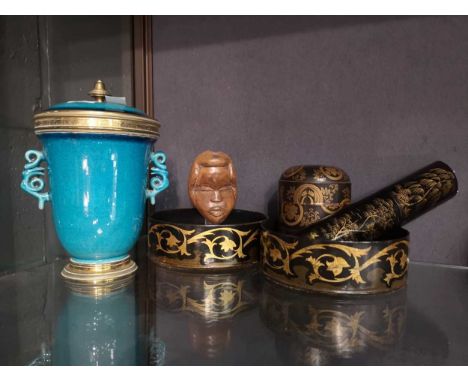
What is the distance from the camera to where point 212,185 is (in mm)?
723

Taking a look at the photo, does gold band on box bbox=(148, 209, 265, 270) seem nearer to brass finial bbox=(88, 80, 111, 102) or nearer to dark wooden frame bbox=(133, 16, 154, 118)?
brass finial bbox=(88, 80, 111, 102)

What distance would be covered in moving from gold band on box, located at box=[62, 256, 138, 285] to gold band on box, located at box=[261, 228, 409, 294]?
1.04 ft

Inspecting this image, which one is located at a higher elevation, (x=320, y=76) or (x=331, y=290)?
(x=320, y=76)

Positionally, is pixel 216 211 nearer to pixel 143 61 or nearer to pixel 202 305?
pixel 202 305

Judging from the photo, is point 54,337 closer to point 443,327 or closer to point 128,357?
point 128,357


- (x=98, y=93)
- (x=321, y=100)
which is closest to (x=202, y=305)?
(x=98, y=93)

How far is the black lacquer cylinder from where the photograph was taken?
64 centimetres

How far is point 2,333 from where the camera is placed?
0.50m

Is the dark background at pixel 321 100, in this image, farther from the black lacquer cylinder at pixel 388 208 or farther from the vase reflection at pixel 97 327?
the vase reflection at pixel 97 327

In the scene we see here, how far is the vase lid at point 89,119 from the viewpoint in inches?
23.2

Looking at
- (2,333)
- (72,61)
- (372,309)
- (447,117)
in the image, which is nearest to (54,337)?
(2,333)

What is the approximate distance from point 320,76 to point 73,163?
1.87 feet

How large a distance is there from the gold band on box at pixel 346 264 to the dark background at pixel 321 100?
26 centimetres

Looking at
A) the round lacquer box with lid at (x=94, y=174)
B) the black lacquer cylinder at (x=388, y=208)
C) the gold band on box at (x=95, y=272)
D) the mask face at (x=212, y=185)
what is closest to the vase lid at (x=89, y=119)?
the round lacquer box with lid at (x=94, y=174)
